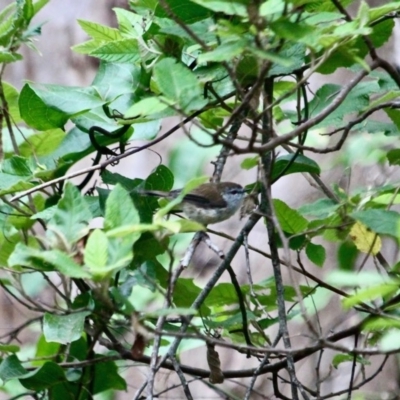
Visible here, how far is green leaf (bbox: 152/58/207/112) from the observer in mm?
936

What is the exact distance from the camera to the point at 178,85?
94cm

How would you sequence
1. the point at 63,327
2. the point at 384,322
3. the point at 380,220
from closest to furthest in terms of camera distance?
the point at 384,322
the point at 380,220
the point at 63,327

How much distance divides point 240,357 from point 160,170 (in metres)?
2.09

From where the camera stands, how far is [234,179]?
11.0 feet

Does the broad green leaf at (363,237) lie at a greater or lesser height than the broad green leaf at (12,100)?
lesser

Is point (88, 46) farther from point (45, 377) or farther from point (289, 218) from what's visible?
point (45, 377)

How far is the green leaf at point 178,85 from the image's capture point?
936 millimetres

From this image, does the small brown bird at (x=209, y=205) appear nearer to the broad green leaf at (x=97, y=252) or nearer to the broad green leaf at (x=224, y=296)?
the broad green leaf at (x=224, y=296)

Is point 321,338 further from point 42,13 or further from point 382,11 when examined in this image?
point 42,13

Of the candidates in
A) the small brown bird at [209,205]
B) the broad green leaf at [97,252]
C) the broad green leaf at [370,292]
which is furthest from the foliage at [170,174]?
the small brown bird at [209,205]

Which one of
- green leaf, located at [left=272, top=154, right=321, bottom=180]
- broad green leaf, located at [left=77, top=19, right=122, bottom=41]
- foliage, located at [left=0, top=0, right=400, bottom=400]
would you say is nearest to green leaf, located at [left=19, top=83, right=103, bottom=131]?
foliage, located at [left=0, top=0, right=400, bottom=400]

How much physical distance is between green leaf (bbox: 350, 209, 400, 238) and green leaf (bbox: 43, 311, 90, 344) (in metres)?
0.54

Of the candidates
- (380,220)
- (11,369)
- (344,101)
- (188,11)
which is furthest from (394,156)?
(11,369)

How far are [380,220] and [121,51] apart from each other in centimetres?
56
